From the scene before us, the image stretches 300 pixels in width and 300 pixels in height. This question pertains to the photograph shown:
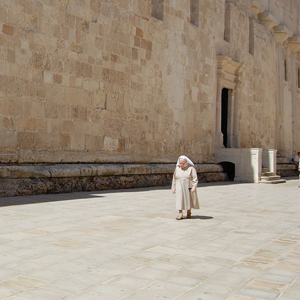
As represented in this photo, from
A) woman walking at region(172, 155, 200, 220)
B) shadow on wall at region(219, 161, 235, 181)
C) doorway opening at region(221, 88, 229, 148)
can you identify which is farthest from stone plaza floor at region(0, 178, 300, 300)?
doorway opening at region(221, 88, 229, 148)

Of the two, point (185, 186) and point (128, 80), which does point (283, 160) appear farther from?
point (185, 186)

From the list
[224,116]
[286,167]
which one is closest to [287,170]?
[286,167]

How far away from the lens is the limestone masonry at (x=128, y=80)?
337 inches

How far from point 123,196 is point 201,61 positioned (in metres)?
6.52

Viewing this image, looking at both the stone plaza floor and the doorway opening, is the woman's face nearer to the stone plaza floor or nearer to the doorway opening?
the stone plaza floor

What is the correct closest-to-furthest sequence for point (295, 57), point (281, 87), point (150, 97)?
1. point (150, 97)
2. point (281, 87)
3. point (295, 57)

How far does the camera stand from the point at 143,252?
4.24 metres

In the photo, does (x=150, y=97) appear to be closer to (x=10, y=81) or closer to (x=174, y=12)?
(x=174, y=12)

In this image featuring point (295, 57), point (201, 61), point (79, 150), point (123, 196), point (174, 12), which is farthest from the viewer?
point (295, 57)

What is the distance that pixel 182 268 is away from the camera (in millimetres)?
3723

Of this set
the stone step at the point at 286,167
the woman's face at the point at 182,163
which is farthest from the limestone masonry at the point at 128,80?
the woman's face at the point at 182,163

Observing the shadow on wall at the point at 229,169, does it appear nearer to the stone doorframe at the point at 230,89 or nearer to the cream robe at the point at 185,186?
the stone doorframe at the point at 230,89

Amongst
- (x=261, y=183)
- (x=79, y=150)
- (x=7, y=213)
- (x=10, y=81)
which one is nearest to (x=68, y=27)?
(x=10, y=81)

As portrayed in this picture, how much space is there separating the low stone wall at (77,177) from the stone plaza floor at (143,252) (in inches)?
26.9
